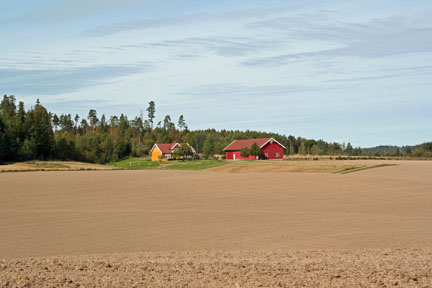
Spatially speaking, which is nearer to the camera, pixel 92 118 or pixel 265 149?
pixel 265 149

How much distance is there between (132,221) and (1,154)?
68426 mm

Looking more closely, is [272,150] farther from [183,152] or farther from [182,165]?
[182,165]

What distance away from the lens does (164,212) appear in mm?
21828

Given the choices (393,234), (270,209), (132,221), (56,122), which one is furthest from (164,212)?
(56,122)

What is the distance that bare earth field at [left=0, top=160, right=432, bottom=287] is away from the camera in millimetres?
9250

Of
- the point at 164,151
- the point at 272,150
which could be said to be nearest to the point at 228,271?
the point at 272,150

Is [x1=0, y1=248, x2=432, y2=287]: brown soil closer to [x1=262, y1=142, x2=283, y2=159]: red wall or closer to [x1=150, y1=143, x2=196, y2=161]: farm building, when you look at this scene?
[x1=262, y1=142, x2=283, y2=159]: red wall

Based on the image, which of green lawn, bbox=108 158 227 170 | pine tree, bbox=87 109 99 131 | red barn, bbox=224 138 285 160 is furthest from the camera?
pine tree, bbox=87 109 99 131

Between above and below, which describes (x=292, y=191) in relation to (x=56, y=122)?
below

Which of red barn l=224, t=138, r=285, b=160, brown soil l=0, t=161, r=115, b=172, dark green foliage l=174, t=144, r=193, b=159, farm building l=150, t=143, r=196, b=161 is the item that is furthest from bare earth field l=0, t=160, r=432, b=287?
farm building l=150, t=143, r=196, b=161

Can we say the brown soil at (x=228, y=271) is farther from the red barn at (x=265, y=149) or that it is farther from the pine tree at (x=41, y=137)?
the red barn at (x=265, y=149)

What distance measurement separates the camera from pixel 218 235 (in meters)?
16.2

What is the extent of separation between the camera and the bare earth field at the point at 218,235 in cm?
925

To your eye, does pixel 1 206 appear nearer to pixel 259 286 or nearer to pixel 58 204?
pixel 58 204
